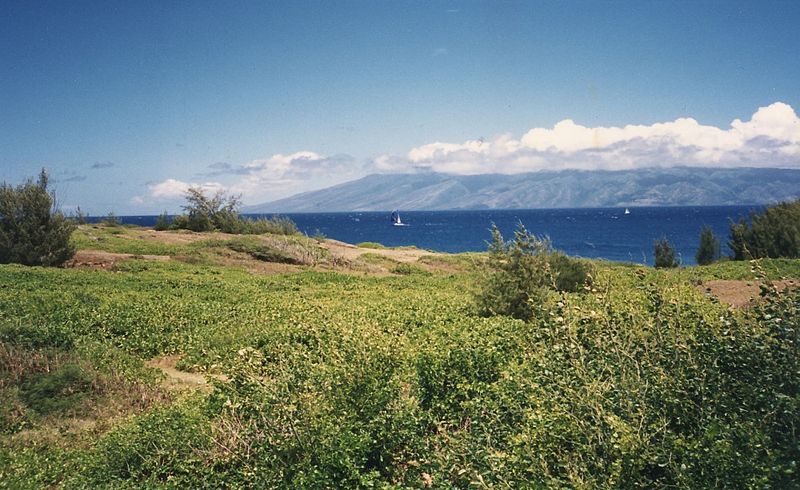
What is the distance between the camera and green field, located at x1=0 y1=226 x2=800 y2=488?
5.25m

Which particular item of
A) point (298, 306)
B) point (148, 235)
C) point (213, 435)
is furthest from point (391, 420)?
point (148, 235)

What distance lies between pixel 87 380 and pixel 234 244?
80.5 feet

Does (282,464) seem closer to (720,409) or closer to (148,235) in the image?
(720,409)

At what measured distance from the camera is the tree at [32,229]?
86.7 ft

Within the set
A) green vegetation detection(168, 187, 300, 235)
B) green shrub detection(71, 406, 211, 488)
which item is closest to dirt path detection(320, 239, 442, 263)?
green vegetation detection(168, 187, 300, 235)

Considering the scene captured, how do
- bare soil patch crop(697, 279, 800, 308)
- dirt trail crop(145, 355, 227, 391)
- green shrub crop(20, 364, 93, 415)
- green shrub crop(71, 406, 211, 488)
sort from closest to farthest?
green shrub crop(71, 406, 211, 488) < green shrub crop(20, 364, 93, 415) < dirt trail crop(145, 355, 227, 391) < bare soil patch crop(697, 279, 800, 308)

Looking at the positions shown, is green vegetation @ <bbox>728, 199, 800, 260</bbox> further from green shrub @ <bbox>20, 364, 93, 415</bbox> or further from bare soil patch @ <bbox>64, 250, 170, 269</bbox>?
bare soil patch @ <bbox>64, 250, 170, 269</bbox>

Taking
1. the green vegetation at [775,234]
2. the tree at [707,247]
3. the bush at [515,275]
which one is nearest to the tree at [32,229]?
the bush at [515,275]

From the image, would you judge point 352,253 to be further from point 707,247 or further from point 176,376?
point 176,376

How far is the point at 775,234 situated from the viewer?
3259cm

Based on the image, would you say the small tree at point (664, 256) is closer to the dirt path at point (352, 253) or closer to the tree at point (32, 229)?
the dirt path at point (352, 253)

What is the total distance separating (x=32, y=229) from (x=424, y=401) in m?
25.6

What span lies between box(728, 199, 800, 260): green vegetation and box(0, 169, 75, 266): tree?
35365 millimetres

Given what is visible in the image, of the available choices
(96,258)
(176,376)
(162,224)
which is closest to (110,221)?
(162,224)
